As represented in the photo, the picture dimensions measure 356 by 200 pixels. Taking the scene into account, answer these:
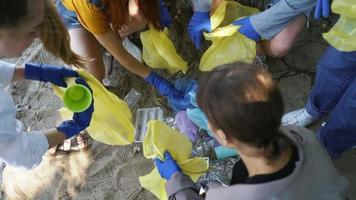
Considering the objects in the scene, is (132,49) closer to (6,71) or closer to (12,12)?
(6,71)

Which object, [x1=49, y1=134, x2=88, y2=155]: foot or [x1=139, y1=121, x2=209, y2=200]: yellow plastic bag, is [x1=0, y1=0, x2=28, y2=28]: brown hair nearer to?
[x1=139, y1=121, x2=209, y2=200]: yellow plastic bag

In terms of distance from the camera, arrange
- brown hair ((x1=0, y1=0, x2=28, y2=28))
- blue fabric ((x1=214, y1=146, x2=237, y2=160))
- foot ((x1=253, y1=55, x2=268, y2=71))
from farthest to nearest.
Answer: foot ((x1=253, y1=55, x2=268, y2=71)) → blue fabric ((x1=214, y1=146, x2=237, y2=160)) → brown hair ((x1=0, y1=0, x2=28, y2=28))

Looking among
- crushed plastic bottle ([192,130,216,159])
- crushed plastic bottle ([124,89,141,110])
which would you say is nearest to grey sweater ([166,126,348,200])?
crushed plastic bottle ([192,130,216,159])

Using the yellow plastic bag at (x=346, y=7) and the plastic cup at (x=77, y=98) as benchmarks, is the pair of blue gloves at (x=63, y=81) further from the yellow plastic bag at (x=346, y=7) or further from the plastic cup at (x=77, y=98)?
the yellow plastic bag at (x=346, y=7)

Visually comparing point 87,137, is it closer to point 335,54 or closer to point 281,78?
point 281,78

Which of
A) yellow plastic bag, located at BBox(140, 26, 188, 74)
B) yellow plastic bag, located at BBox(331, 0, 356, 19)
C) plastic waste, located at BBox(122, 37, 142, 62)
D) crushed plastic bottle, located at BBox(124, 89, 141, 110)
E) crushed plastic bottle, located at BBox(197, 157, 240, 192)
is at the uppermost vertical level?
yellow plastic bag, located at BBox(331, 0, 356, 19)

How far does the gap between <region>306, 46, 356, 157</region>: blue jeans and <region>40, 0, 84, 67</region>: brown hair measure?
0.94 meters

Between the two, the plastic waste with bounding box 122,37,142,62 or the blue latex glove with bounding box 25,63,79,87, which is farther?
the plastic waste with bounding box 122,37,142,62

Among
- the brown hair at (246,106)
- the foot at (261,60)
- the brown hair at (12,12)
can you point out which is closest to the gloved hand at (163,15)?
the foot at (261,60)

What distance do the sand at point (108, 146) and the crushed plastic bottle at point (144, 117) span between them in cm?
4

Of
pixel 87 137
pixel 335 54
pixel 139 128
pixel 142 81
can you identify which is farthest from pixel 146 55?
pixel 335 54

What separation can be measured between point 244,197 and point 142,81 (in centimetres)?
123

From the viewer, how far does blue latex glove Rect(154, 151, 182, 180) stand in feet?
4.25

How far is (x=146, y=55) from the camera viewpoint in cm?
194
